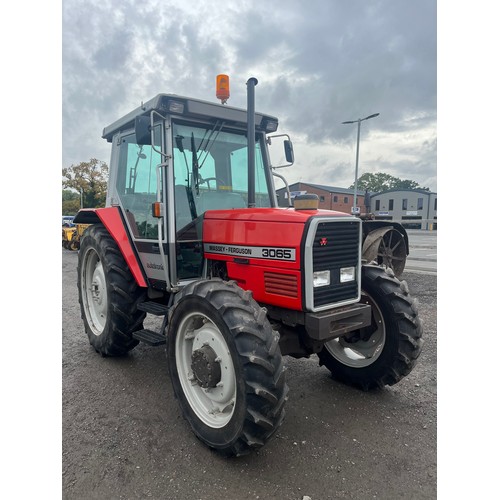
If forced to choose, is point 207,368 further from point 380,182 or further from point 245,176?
point 380,182

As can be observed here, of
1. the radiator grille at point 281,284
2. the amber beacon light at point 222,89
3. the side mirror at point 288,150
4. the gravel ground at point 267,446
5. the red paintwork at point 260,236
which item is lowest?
the gravel ground at point 267,446

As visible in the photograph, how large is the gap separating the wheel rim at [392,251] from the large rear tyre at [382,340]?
15.0 feet

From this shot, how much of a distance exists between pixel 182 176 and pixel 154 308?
4.27 ft

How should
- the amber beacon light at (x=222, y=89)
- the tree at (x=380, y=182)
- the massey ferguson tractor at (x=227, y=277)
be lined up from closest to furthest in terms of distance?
the massey ferguson tractor at (x=227, y=277) < the amber beacon light at (x=222, y=89) < the tree at (x=380, y=182)

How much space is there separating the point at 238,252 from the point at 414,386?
208cm

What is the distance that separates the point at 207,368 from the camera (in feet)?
8.46

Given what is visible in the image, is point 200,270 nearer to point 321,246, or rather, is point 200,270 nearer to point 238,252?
point 238,252

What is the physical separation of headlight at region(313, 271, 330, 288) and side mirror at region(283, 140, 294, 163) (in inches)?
61.6

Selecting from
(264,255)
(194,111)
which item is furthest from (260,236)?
(194,111)

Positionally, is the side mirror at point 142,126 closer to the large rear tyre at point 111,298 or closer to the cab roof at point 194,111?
the cab roof at point 194,111

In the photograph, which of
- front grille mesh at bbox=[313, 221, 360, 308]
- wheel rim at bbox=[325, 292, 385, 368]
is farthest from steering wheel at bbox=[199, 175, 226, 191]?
wheel rim at bbox=[325, 292, 385, 368]

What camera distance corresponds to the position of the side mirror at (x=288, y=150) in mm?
3844

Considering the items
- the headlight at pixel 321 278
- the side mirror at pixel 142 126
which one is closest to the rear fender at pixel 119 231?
the side mirror at pixel 142 126

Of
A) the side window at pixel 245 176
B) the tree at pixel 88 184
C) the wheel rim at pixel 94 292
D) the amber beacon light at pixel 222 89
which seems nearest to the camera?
the amber beacon light at pixel 222 89
